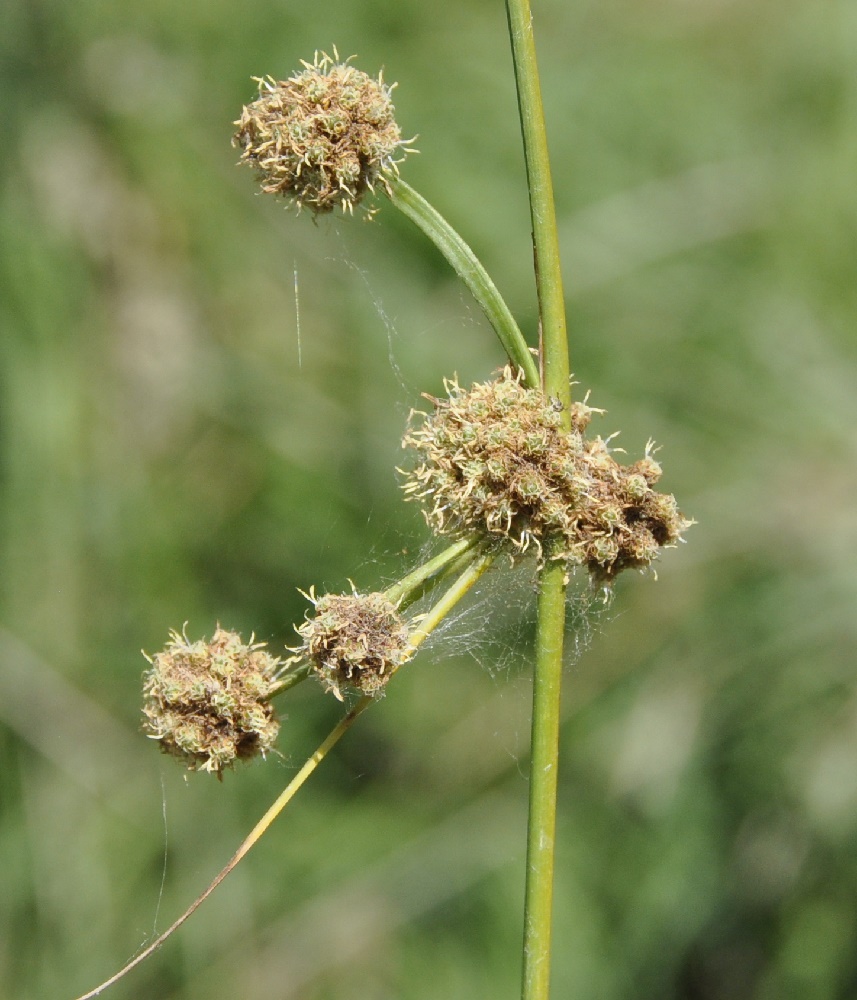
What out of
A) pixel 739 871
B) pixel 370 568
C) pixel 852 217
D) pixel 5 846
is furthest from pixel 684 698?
pixel 5 846

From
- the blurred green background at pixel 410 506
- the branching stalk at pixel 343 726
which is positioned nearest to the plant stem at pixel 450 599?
the branching stalk at pixel 343 726

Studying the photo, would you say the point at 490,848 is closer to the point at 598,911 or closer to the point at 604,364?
the point at 598,911

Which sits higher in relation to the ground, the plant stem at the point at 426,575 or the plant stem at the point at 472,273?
the plant stem at the point at 472,273

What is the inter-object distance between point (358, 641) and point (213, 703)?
0.46 feet

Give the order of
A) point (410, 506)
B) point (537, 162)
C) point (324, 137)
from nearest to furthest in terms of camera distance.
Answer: point (537, 162) → point (324, 137) → point (410, 506)

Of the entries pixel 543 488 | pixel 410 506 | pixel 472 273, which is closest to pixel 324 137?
pixel 472 273

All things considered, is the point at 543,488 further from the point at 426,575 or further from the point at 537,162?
the point at 537,162

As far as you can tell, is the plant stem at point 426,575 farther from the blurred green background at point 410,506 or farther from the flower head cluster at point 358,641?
the blurred green background at point 410,506

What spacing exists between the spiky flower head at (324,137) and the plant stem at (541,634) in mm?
143

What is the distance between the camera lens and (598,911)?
2.12 meters

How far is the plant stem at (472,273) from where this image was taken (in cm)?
84

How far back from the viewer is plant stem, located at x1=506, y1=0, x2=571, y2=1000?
0.77 m

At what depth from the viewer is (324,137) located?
891 mm

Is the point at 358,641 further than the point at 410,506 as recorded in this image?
No
